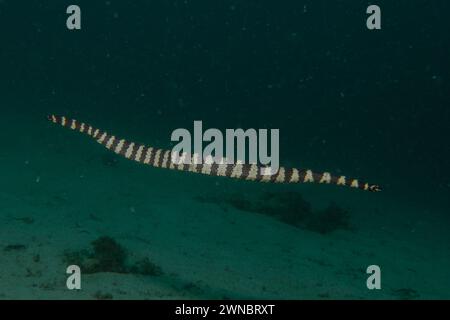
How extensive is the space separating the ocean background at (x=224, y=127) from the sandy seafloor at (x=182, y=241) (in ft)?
0.22

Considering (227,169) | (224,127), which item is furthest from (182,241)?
(224,127)

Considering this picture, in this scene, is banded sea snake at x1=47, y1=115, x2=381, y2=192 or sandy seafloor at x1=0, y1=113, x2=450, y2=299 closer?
banded sea snake at x1=47, y1=115, x2=381, y2=192

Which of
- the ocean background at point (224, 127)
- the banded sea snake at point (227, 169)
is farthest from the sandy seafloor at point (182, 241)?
the banded sea snake at point (227, 169)

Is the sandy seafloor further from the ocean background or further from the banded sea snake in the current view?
the banded sea snake

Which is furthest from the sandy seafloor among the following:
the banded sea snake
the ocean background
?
the banded sea snake

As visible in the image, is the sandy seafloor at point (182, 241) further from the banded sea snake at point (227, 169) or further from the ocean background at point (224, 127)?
the banded sea snake at point (227, 169)

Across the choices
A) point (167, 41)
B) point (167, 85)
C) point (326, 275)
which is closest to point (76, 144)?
point (326, 275)

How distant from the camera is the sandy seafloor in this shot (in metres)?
10.3

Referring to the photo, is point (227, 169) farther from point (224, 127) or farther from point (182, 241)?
point (224, 127)

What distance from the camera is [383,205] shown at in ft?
88.2

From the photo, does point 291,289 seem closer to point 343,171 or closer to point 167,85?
point 343,171

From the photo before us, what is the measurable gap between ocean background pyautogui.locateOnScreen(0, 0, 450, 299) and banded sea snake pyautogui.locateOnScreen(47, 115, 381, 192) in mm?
2208

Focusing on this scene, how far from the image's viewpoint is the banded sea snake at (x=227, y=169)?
8.63 meters
